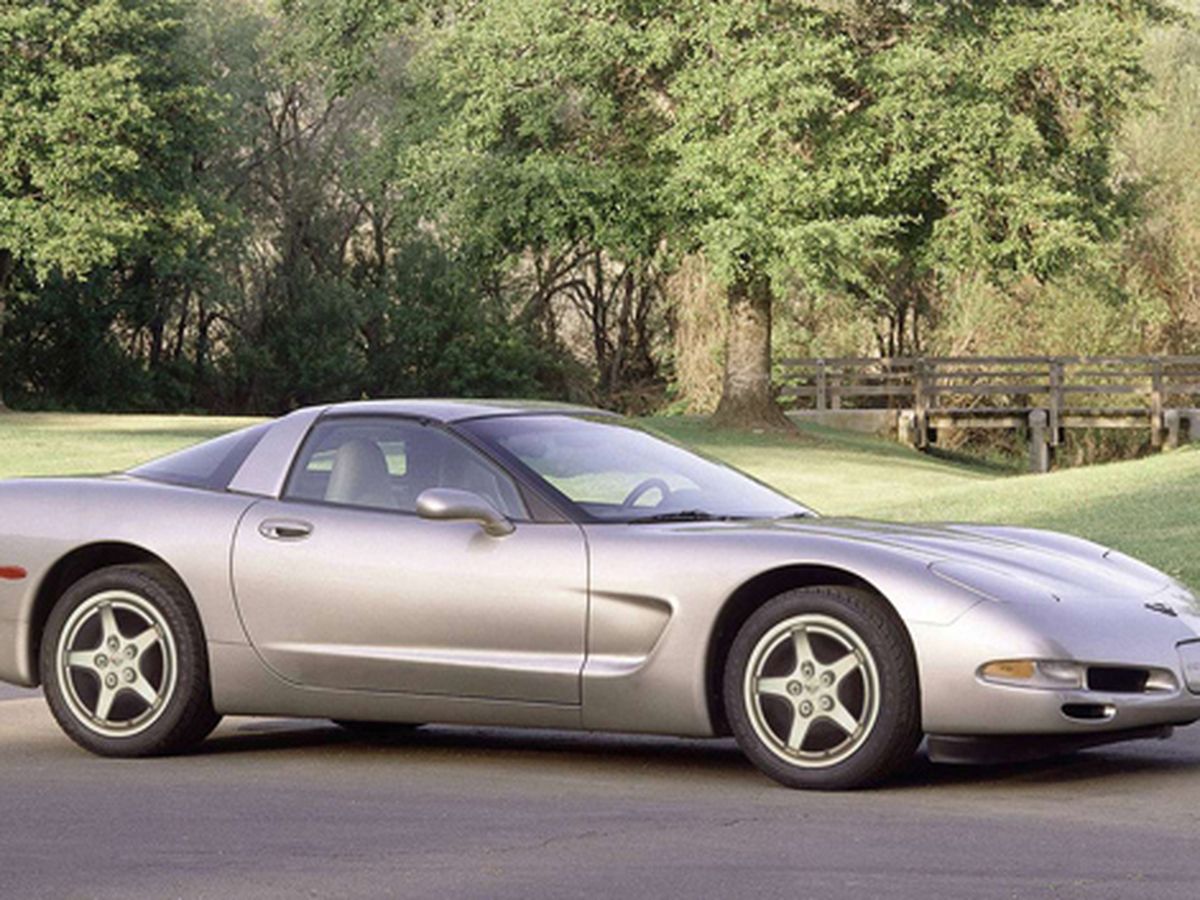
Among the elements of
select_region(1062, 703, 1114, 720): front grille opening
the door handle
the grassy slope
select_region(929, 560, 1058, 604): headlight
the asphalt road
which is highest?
the door handle

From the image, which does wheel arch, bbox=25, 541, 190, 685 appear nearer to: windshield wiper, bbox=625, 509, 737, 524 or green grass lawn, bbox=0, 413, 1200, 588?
windshield wiper, bbox=625, 509, 737, 524

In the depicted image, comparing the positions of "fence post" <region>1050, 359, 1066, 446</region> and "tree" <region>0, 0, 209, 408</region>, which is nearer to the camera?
"tree" <region>0, 0, 209, 408</region>

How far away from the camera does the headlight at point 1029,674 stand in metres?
7.44

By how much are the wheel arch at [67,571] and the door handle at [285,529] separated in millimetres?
528

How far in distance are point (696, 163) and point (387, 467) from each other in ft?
107

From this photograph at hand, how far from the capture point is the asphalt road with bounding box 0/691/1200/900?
6172 millimetres

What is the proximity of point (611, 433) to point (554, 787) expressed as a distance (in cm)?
164

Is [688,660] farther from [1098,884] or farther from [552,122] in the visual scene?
[552,122]

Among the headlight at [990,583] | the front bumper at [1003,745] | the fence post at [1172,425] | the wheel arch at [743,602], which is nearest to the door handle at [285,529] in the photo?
the wheel arch at [743,602]

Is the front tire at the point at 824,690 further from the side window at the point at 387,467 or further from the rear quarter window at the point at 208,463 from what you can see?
the rear quarter window at the point at 208,463

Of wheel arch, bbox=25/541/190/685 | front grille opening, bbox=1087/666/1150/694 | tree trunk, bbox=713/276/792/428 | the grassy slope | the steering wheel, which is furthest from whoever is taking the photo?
tree trunk, bbox=713/276/792/428

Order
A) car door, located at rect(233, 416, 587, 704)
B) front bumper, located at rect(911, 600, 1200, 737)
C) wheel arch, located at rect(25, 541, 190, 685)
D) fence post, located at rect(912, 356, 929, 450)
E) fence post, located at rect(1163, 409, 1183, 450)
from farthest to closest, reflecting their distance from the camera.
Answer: fence post, located at rect(912, 356, 929, 450) → fence post, located at rect(1163, 409, 1183, 450) → wheel arch, located at rect(25, 541, 190, 685) → car door, located at rect(233, 416, 587, 704) → front bumper, located at rect(911, 600, 1200, 737)

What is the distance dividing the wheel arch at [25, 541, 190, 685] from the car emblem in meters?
3.60

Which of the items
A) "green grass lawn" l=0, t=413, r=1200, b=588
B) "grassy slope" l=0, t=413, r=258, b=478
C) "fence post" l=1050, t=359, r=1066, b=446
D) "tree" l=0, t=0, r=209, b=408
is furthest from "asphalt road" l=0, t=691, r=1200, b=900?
"fence post" l=1050, t=359, r=1066, b=446
